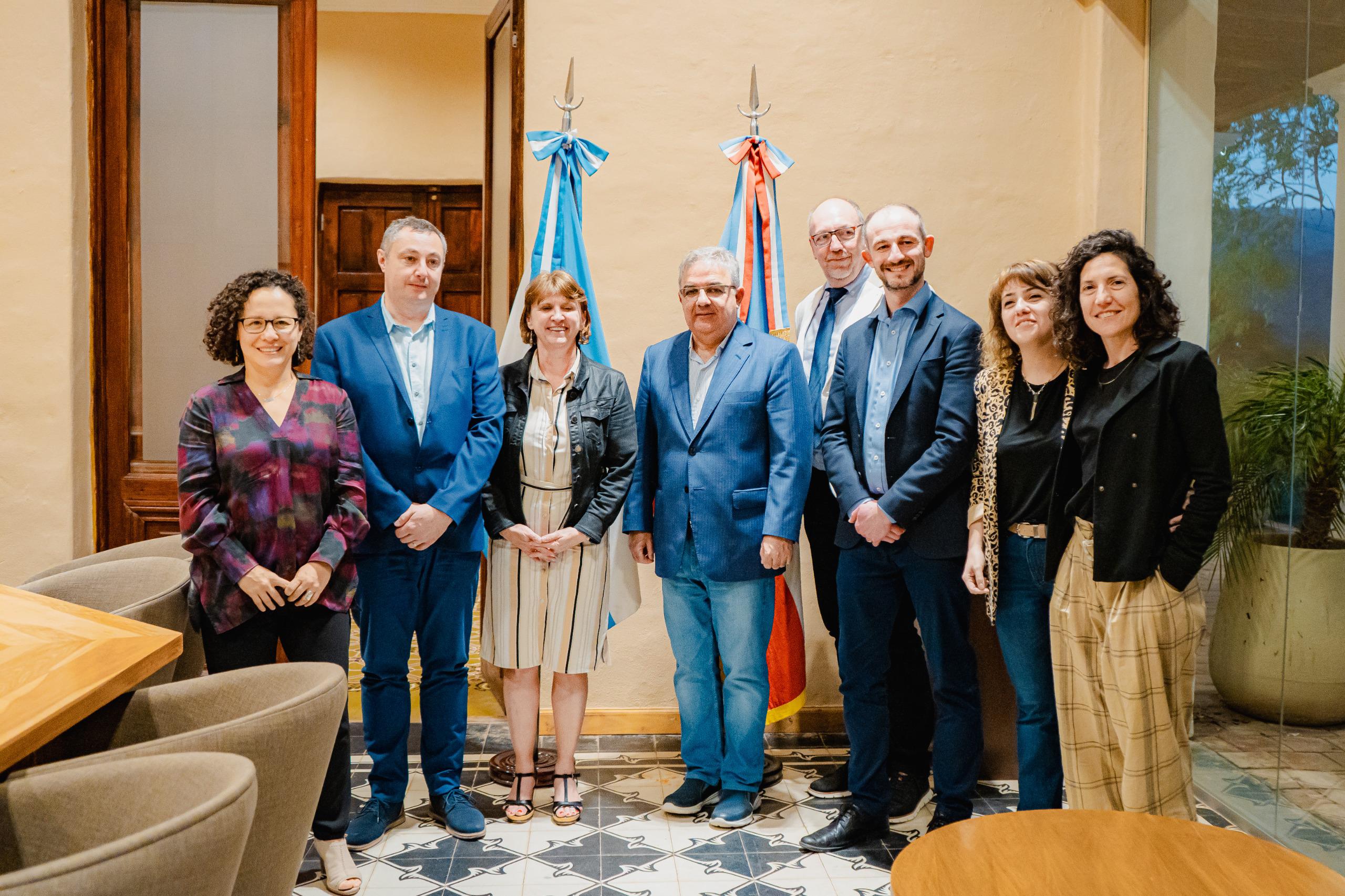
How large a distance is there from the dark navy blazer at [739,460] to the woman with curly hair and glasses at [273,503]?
93 cm

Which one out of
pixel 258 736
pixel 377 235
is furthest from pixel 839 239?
pixel 377 235

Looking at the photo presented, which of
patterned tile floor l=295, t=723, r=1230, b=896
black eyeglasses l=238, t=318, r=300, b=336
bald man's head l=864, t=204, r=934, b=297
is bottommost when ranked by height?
patterned tile floor l=295, t=723, r=1230, b=896

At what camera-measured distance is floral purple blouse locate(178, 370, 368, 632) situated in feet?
8.30

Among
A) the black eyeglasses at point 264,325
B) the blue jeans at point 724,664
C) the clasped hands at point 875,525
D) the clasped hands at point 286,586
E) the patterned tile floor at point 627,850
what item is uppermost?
the black eyeglasses at point 264,325

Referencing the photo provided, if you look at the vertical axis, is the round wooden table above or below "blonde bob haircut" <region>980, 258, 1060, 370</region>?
below

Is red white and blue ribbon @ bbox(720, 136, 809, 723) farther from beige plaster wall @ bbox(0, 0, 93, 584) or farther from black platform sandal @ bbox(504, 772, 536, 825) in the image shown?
beige plaster wall @ bbox(0, 0, 93, 584)

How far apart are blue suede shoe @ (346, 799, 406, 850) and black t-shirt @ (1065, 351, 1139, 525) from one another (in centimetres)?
209

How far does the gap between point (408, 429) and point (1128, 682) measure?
2004mm

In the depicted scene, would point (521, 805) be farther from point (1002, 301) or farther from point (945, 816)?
point (1002, 301)

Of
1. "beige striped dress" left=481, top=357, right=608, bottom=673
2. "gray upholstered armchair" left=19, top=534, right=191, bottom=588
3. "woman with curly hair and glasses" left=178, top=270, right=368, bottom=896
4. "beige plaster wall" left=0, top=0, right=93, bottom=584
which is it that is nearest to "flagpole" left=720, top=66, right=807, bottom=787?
"beige striped dress" left=481, top=357, right=608, bottom=673

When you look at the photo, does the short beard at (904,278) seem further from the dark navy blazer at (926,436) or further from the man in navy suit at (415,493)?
the man in navy suit at (415,493)

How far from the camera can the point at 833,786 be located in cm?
345

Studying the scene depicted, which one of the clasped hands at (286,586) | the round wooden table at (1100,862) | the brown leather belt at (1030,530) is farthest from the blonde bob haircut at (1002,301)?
the clasped hands at (286,586)

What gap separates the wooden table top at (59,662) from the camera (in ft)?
4.71
